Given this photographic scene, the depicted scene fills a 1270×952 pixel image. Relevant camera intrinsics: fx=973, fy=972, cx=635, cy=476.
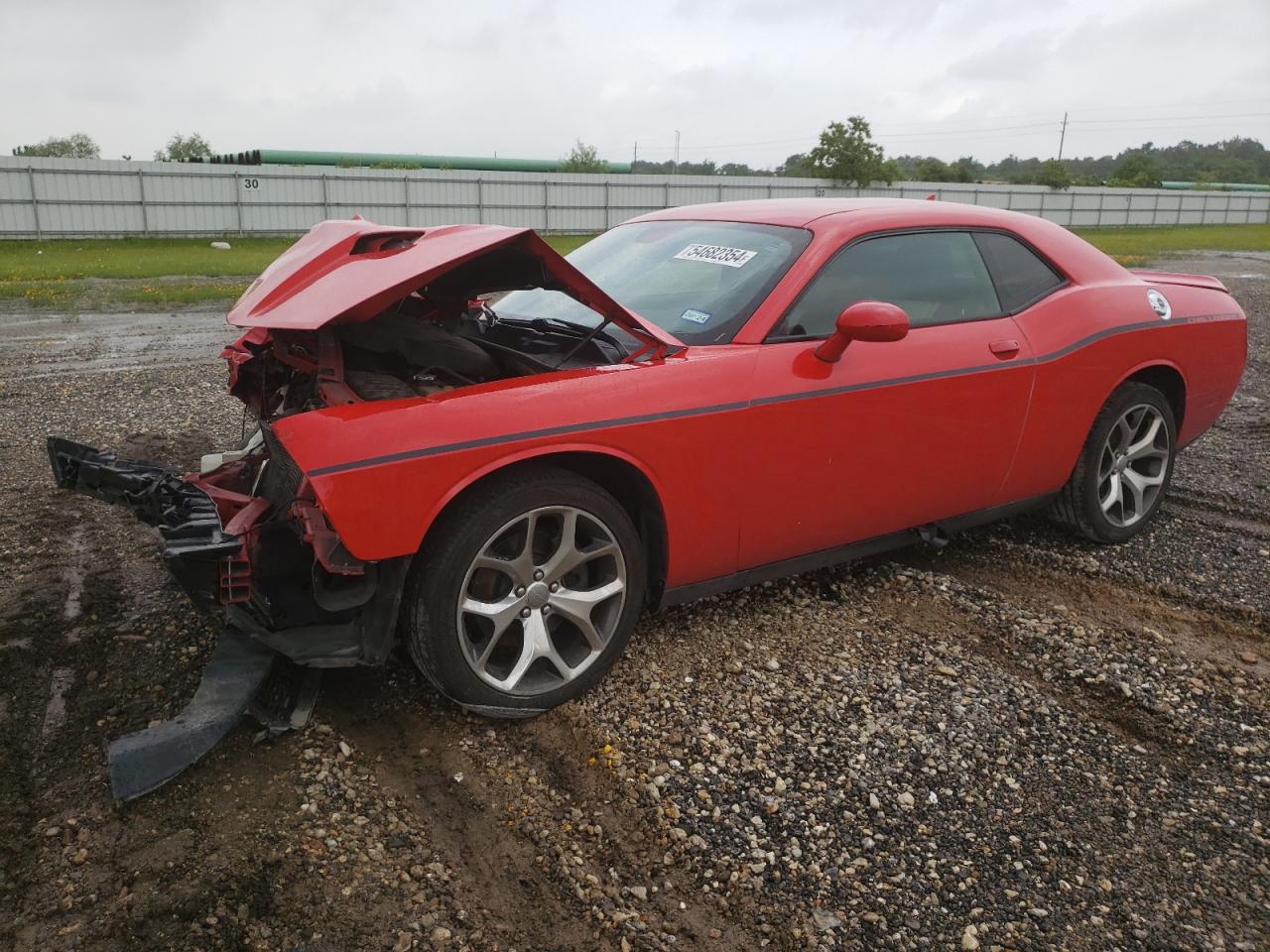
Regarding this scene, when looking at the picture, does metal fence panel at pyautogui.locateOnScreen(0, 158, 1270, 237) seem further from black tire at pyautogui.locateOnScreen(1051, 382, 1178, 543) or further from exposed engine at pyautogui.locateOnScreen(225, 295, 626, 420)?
exposed engine at pyautogui.locateOnScreen(225, 295, 626, 420)

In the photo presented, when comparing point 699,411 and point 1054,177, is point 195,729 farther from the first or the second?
point 1054,177

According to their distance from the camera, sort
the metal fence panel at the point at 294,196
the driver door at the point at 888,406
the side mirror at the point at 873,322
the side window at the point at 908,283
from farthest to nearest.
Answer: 1. the metal fence panel at the point at 294,196
2. the side window at the point at 908,283
3. the driver door at the point at 888,406
4. the side mirror at the point at 873,322

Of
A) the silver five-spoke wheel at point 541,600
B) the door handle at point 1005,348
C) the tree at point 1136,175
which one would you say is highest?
the tree at point 1136,175

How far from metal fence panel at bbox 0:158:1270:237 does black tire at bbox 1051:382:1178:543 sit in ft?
80.9

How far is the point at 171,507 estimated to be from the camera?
290cm

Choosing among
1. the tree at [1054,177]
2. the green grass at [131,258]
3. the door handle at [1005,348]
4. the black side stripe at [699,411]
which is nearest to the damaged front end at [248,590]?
the black side stripe at [699,411]

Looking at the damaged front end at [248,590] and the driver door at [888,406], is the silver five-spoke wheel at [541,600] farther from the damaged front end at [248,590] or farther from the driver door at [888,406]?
the driver door at [888,406]

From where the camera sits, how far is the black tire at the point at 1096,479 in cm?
470

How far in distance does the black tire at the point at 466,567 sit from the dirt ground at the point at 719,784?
143 mm

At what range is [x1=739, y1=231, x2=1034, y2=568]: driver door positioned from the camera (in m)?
3.55

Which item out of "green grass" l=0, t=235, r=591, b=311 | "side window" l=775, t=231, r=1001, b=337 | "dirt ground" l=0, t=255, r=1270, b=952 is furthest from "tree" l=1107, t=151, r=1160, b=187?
"dirt ground" l=0, t=255, r=1270, b=952

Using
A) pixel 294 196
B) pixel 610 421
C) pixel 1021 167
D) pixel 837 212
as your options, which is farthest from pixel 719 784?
pixel 1021 167

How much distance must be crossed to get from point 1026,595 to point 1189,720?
3.45ft

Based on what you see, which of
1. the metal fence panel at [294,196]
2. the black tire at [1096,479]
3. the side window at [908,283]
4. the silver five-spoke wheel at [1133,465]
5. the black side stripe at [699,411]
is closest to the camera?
Result: the black side stripe at [699,411]
